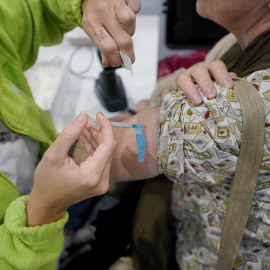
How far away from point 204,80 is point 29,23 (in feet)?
1.62

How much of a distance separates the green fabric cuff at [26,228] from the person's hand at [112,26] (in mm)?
350

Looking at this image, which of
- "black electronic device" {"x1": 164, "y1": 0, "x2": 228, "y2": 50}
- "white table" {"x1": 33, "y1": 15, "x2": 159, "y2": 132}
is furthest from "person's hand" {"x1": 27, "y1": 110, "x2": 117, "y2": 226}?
"black electronic device" {"x1": 164, "y1": 0, "x2": 228, "y2": 50}

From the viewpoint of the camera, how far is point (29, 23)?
0.77m

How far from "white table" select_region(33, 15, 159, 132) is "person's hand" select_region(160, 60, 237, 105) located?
49 cm

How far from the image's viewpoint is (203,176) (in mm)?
631

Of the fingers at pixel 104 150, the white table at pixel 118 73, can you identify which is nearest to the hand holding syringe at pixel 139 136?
the fingers at pixel 104 150

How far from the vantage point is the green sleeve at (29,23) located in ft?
2.31

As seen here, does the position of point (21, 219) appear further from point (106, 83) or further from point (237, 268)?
point (106, 83)

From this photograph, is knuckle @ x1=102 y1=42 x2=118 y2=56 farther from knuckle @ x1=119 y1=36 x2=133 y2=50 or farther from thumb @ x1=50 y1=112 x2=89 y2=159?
thumb @ x1=50 y1=112 x2=89 y2=159

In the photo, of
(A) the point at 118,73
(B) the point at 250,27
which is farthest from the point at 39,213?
(A) the point at 118,73

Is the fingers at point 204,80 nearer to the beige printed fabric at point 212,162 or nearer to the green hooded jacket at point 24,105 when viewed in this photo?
the beige printed fabric at point 212,162

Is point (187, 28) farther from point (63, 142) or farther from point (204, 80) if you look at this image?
point (63, 142)

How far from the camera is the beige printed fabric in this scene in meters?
0.57

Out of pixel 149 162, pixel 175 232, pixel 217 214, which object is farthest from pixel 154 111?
pixel 175 232
